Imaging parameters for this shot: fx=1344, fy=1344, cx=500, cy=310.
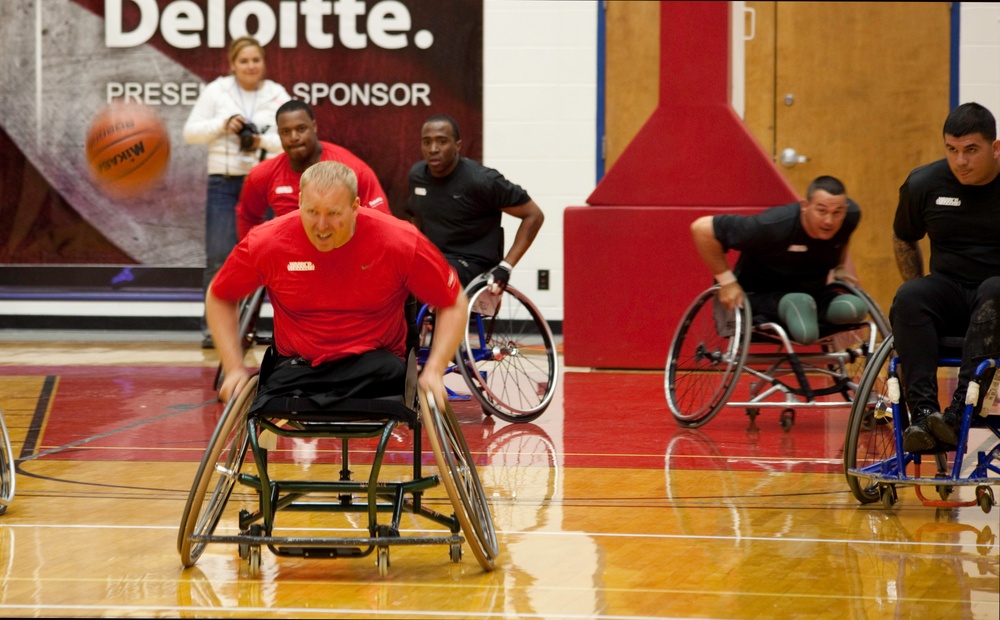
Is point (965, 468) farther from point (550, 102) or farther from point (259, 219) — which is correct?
point (550, 102)

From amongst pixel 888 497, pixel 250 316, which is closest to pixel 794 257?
pixel 888 497

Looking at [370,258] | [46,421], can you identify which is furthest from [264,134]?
[370,258]

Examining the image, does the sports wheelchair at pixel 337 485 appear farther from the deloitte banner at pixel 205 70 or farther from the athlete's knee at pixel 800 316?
the deloitte banner at pixel 205 70

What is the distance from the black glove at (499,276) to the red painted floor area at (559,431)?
588 millimetres

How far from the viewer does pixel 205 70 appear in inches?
344

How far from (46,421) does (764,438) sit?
9.62 ft

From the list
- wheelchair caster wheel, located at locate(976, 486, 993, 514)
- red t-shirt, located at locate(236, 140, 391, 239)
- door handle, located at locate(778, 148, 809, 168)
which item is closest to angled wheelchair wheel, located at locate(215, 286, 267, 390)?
red t-shirt, located at locate(236, 140, 391, 239)

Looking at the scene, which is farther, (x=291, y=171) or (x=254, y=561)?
(x=291, y=171)

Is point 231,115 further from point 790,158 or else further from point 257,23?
point 790,158

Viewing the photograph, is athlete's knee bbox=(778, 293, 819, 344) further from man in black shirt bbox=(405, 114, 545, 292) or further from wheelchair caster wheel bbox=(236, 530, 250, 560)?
wheelchair caster wheel bbox=(236, 530, 250, 560)

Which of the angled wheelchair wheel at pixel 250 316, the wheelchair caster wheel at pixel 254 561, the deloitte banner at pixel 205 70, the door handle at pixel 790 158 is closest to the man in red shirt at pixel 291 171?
the angled wheelchair wheel at pixel 250 316

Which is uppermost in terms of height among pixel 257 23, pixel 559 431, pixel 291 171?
pixel 257 23

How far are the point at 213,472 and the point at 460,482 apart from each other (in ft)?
1.92

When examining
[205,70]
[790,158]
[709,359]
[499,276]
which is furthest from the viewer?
[205,70]
